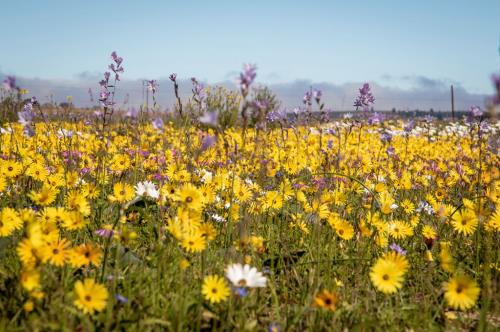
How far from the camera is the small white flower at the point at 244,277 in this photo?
1803 millimetres

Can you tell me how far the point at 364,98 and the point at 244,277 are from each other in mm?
2075

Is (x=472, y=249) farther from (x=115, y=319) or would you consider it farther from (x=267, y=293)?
(x=115, y=319)

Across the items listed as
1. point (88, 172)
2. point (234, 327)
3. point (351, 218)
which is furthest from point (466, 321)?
point (88, 172)

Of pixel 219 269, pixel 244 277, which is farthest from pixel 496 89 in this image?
pixel 219 269

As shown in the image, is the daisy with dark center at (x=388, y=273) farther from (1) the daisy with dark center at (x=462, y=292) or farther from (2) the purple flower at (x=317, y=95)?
(2) the purple flower at (x=317, y=95)

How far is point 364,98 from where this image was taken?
135 inches

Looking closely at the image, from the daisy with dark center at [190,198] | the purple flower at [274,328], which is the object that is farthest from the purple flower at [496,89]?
the daisy with dark center at [190,198]

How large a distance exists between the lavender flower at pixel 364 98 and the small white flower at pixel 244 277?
77.9 inches

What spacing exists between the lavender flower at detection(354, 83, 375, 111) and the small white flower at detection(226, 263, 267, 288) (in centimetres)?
198

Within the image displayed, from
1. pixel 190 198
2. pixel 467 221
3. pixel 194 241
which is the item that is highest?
pixel 190 198

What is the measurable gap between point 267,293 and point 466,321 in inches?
42.1

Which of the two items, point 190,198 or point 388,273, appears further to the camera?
point 190,198

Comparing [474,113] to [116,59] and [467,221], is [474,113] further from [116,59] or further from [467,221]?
[116,59]

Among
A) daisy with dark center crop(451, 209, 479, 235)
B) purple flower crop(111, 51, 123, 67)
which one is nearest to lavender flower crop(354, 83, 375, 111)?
daisy with dark center crop(451, 209, 479, 235)
